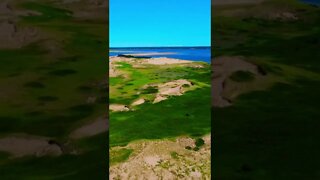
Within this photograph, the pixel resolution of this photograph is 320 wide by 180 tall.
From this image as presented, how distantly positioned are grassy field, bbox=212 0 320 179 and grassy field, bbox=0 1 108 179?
154 cm

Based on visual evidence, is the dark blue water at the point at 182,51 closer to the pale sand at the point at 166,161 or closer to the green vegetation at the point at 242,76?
the green vegetation at the point at 242,76

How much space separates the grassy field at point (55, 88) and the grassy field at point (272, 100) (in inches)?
60.6

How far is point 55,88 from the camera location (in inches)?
187

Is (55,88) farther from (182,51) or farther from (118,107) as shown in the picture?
(182,51)

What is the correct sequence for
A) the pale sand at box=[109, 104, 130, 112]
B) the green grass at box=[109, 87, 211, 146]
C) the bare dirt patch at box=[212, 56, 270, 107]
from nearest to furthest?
the bare dirt patch at box=[212, 56, 270, 107]
the green grass at box=[109, 87, 211, 146]
the pale sand at box=[109, 104, 130, 112]

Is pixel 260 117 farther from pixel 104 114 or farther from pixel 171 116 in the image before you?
pixel 104 114

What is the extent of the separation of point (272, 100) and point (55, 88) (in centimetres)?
275

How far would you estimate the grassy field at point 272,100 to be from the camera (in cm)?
489

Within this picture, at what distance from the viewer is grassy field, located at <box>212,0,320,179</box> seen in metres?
4.89

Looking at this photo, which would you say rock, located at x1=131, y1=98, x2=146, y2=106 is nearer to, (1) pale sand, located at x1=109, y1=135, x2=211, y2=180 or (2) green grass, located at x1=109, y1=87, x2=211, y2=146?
(2) green grass, located at x1=109, y1=87, x2=211, y2=146

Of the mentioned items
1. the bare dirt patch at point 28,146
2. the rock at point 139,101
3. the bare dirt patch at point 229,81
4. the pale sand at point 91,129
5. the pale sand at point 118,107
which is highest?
the bare dirt patch at point 229,81

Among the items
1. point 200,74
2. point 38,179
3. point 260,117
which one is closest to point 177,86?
point 200,74

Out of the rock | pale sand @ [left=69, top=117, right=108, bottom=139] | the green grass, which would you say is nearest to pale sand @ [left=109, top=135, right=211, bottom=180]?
the green grass

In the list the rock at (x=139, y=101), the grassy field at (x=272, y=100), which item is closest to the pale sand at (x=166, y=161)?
the grassy field at (x=272, y=100)
